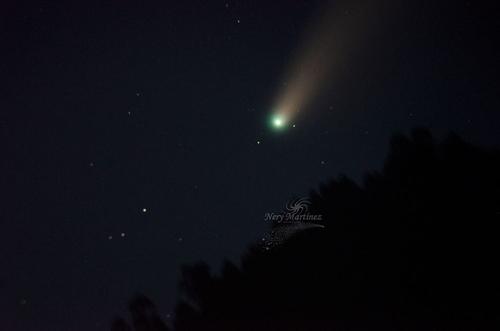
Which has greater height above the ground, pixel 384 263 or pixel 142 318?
pixel 142 318

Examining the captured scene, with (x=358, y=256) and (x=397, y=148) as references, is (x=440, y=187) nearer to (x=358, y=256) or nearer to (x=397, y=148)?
(x=397, y=148)

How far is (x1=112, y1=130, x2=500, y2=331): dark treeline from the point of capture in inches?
249

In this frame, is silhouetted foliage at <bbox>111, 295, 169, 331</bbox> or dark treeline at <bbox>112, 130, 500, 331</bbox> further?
silhouetted foliage at <bbox>111, 295, 169, 331</bbox>

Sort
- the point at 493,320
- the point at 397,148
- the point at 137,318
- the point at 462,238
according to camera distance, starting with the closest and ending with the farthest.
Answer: the point at 493,320
the point at 462,238
the point at 397,148
the point at 137,318

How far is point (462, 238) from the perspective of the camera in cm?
646

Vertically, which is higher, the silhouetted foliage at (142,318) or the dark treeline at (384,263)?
the silhouetted foliage at (142,318)

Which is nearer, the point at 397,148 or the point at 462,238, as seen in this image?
the point at 462,238

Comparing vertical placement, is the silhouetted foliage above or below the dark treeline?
above

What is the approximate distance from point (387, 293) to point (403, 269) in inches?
21.6

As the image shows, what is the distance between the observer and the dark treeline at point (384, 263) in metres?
6.32

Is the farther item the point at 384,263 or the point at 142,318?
the point at 142,318

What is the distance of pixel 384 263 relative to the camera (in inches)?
270

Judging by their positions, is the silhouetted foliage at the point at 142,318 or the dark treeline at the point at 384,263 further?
the silhouetted foliage at the point at 142,318

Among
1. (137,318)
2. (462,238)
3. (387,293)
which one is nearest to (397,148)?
(462,238)
